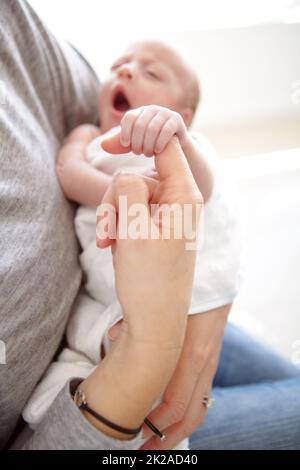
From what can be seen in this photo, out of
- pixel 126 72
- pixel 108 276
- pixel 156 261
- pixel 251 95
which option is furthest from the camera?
pixel 251 95

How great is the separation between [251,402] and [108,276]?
0.45m

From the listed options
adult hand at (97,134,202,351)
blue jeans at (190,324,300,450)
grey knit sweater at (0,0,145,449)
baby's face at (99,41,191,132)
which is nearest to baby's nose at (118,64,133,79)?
baby's face at (99,41,191,132)

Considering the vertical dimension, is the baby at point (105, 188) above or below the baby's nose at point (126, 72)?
below

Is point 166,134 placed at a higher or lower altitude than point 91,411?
higher

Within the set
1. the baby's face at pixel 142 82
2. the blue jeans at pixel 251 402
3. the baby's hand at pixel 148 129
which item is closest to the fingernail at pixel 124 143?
the baby's hand at pixel 148 129

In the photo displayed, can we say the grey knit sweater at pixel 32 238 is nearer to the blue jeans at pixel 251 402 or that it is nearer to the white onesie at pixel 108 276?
the white onesie at pixel 108 276

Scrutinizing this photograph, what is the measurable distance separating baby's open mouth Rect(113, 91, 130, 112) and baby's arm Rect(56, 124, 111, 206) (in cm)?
14

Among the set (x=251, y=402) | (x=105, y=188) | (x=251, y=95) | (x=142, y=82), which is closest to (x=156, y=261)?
(x=105, y=188)

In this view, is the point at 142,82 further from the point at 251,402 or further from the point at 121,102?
the point at 251,402

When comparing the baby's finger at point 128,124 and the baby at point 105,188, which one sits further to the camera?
the baby at point 105,188

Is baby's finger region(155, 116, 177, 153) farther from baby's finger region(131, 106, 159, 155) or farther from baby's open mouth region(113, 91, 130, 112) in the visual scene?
baby's open mouth region(113, 91, 130, 112)

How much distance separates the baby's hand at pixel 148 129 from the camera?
40 centimetres

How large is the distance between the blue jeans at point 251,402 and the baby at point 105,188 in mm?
129

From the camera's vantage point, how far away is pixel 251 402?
769 mm
